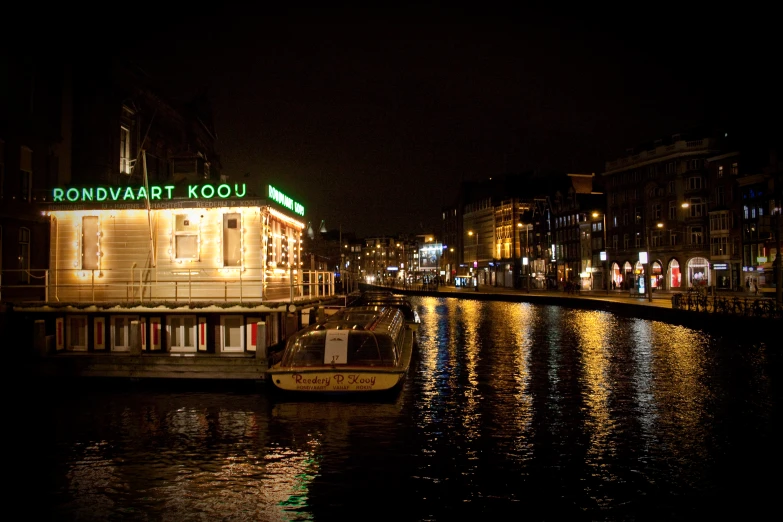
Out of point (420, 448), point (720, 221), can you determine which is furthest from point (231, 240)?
point (720, 221)

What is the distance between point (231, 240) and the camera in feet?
84.5

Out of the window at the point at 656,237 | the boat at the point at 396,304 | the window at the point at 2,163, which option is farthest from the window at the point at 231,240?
the window at the point at 656,237

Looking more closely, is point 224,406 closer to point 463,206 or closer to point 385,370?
point 385,370

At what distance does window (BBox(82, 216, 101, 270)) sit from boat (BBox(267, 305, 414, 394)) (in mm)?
8696

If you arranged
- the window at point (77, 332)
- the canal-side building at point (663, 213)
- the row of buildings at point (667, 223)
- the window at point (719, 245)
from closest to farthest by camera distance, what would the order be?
the window at point (77, 332) < the row of buildings at point (667, 223) < the window at point (719, 245) < the canal-side building at point (663, 213)

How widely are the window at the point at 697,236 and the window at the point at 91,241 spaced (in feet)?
269

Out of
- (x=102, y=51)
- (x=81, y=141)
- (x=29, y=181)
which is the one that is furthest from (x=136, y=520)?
(x=102, y=51)

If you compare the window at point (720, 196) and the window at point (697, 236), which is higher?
the window at point (720, 196)

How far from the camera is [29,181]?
3241cm

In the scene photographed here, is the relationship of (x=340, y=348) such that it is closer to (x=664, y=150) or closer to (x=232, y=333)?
(x=232, y=333)

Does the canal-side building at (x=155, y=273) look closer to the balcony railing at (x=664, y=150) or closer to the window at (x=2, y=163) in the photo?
the window at (x=2, y=163)

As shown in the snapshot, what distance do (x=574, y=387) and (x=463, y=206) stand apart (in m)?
165

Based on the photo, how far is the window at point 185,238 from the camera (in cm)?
2597

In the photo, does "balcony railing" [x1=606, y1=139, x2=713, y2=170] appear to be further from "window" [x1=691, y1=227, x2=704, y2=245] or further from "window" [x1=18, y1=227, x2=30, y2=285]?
"window" [x1=18, y1=227, x2=30, y2=285]
